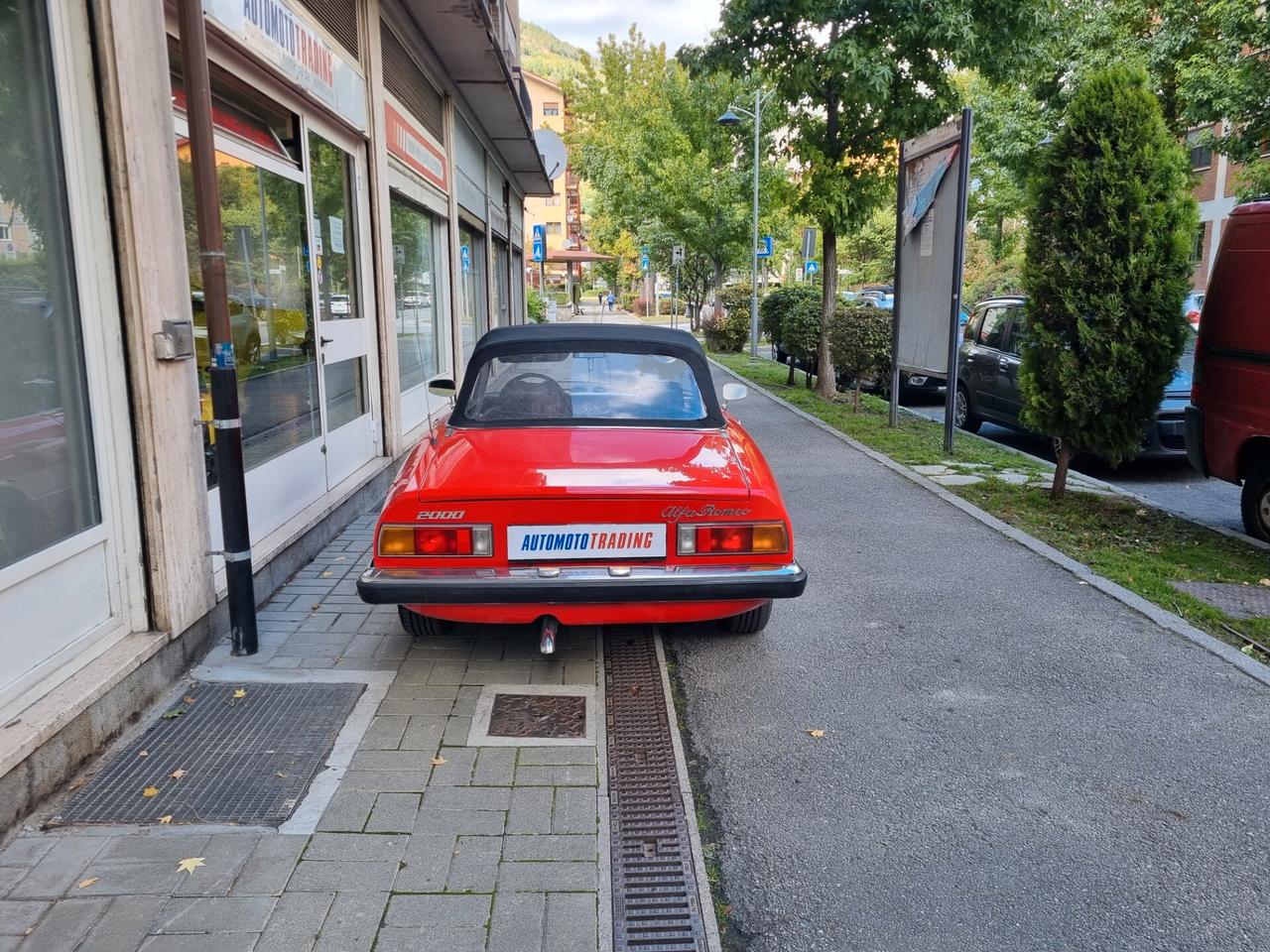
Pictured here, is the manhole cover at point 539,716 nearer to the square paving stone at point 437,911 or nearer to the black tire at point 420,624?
the black tire at point 420,624

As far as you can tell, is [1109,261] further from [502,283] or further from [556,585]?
[502,283]

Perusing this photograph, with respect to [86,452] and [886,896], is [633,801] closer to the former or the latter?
[886,896]

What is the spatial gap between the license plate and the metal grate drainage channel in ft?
2.21

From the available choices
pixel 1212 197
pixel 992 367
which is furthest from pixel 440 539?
pixel 1212 197

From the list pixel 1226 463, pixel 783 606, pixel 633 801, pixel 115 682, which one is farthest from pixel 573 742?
pixel 1226 463

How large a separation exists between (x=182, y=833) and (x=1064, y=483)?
7.25 metres

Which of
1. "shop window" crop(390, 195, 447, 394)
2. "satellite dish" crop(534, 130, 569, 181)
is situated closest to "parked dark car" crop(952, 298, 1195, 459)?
"shop window" crop(390, 195, 447, 394)

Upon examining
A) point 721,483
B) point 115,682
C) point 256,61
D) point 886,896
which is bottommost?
point 886,896

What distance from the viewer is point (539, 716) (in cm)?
387

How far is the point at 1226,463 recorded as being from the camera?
668 cm

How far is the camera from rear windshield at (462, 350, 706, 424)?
16.0 ft

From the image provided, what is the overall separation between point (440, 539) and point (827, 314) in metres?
11.3

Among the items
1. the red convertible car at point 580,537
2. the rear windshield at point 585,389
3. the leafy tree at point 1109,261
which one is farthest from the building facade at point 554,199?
the red convertible car at point 580,537

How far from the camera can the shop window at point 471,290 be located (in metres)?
13.9
